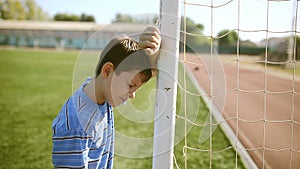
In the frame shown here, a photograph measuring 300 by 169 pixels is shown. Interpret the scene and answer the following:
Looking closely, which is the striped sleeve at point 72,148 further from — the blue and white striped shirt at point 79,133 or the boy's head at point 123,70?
the boy's head at point 123,70

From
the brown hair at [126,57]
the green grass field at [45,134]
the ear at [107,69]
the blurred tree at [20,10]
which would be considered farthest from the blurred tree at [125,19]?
the blurred tree at [20,10]

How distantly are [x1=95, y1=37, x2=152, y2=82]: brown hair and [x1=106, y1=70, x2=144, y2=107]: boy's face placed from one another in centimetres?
2

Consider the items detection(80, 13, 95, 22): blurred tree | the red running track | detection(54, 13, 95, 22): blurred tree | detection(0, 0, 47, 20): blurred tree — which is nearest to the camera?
the red running track

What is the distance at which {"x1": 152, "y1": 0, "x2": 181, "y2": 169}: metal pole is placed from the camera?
4.71ft

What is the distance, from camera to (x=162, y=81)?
1460 millimetres

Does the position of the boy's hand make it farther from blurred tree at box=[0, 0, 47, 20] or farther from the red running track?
blurred tree at box=[0, 0, 47, 20]

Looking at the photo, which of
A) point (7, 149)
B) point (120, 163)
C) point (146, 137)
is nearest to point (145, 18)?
point (120, 163)

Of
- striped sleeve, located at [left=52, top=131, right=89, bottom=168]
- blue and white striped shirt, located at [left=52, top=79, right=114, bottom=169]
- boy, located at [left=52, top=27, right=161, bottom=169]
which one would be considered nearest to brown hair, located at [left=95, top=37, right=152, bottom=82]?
boy, located at [left=52, top=27, right=161, bottom=169]

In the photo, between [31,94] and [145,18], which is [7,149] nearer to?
[145,18]

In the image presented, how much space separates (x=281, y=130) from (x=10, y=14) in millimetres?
50734

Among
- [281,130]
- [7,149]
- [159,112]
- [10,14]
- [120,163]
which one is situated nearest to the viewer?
[159,112]

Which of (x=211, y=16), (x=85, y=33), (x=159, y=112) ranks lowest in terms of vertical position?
(x=85, y=33)

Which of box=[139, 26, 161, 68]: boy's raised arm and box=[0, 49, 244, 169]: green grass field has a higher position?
box=[139, 26, 161, 68]: boy's raised arm

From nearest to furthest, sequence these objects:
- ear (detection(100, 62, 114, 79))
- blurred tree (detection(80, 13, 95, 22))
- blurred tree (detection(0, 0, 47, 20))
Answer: ear (detection(100, 62, 114, 79)) → blurred tree (detection(0, 0, 47, 20)) → blurred tree (detection(80, 13, 95, 22))
